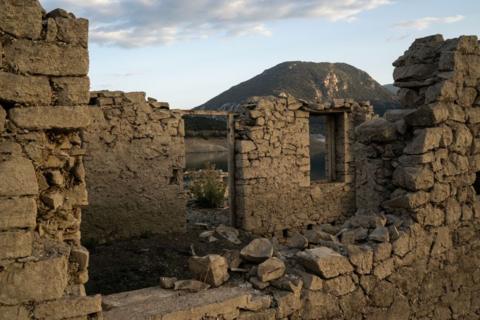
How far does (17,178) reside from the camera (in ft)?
7.82

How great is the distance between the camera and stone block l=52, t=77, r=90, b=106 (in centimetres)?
260

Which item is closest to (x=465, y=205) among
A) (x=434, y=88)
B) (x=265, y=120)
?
(x=434, y=88)

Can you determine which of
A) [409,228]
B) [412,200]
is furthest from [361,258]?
[412,200]

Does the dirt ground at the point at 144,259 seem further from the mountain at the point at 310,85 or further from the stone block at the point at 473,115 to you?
the mountain at the point at 310,85

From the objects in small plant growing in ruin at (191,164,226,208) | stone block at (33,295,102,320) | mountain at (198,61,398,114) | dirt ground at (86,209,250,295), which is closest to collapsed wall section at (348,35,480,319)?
stone block at (33,295,102,320)

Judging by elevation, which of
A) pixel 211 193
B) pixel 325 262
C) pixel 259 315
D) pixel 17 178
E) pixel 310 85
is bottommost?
pixel 211 193

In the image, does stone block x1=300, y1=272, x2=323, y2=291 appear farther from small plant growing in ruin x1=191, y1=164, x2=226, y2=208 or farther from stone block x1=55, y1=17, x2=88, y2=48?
small plant growing in ruin x1=191, y1=164, x2=226, y2=208

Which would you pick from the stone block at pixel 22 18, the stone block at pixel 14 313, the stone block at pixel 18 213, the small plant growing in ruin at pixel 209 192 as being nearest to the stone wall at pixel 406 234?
the stone block at pixel 14 313

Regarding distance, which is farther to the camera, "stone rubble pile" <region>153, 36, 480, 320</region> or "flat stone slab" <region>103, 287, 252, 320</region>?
"stone rubble pile" <region>153, 36, 480, 320</region>

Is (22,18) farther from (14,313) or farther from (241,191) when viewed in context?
(241,191)

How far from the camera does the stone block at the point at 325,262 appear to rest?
3570 millimetres

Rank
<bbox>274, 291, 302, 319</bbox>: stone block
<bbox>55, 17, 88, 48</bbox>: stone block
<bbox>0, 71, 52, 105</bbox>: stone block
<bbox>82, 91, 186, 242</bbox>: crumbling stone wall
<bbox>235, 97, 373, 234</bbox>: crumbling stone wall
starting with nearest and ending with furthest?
<bbox>0, 71, 52, 105</bbox>: stone block, <bbox>55, 17, 88, 48</bbox>: stone block, <bbox>274, 291, 302, 319</bbox>: stone block, <bbox>82, 91, 186, 242</bbox>: crumbling stone wall, <bbox>235, 97, 373, 234</bbox>: crumbling stone wall

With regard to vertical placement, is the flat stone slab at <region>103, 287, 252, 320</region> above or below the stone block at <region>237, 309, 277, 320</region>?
above

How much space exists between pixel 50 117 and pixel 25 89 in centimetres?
18
